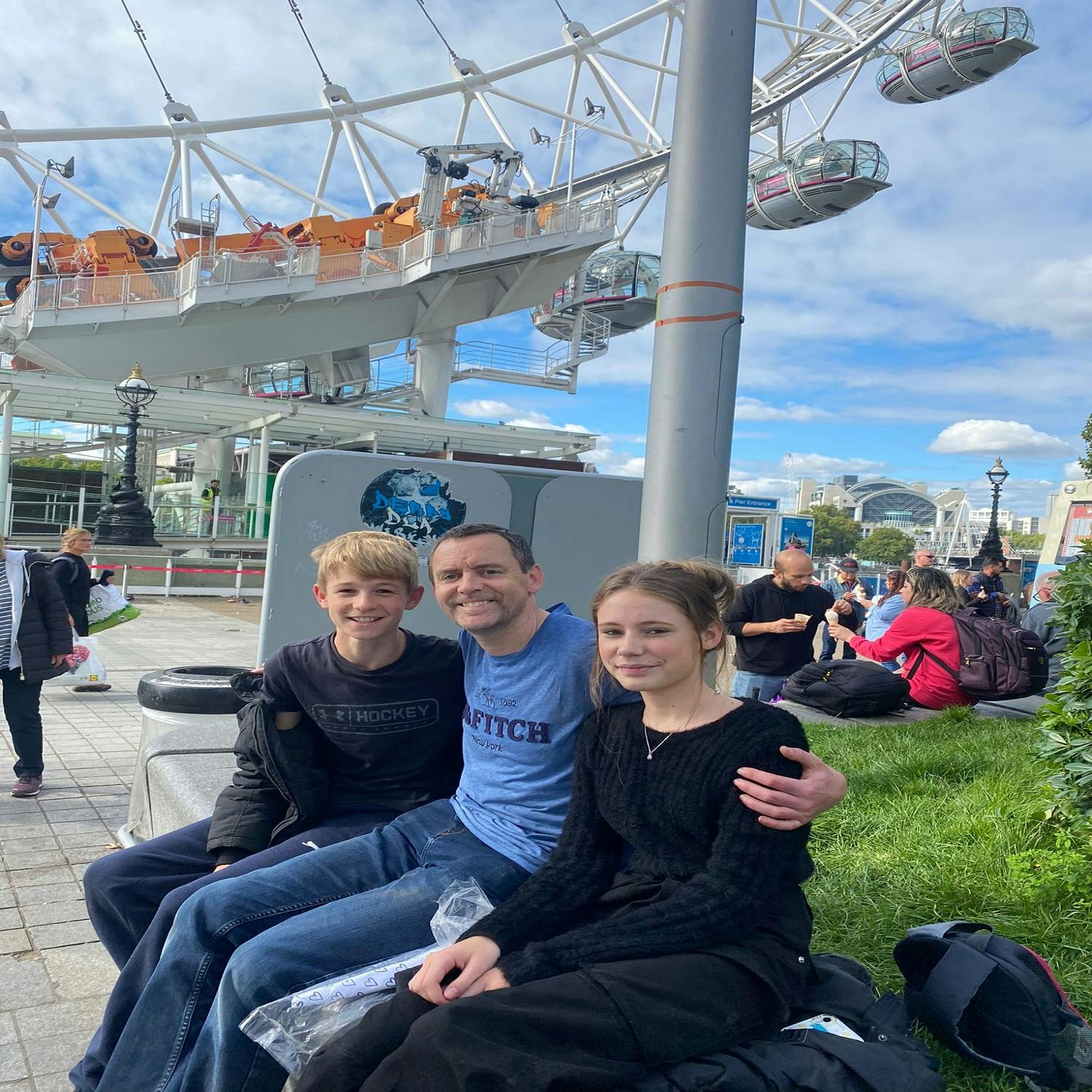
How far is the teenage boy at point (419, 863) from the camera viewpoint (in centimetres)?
241

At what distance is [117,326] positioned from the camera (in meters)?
32.0

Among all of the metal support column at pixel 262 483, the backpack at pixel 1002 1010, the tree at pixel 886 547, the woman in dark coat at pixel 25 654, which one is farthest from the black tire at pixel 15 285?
the tree at pixel 886 547

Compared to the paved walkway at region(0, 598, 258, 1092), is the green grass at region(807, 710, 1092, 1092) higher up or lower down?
higher up

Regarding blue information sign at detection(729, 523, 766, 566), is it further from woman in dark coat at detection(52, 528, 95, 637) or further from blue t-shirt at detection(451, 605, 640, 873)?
blue t-shirt at detection(451, 605, 640, 873)

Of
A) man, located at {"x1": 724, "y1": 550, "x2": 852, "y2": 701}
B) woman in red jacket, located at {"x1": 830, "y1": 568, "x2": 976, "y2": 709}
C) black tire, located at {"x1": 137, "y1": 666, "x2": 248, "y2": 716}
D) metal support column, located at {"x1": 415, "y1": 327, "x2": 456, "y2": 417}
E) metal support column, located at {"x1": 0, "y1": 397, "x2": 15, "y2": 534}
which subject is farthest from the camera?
metal support column, located at {"x1": 415, "y1": 327, "x2": 456, "y2": 417}

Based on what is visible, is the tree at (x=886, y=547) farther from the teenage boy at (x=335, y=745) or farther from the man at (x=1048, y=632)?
the teenage boy at (x=335, y=745)

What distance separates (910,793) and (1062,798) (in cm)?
123

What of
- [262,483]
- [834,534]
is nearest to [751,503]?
[262,483]

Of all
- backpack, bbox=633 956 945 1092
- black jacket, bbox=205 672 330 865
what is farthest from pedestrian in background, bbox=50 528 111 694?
backpack, bbox=633 956 945 1092

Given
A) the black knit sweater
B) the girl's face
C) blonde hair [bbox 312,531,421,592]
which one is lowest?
the black knit sweater

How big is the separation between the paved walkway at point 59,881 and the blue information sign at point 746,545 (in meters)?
8.76

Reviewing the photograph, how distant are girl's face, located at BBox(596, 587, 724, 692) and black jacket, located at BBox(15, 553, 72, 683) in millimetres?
5048

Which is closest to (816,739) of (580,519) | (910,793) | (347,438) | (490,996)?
(910,793)

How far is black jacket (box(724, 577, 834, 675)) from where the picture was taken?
736 centimetres
